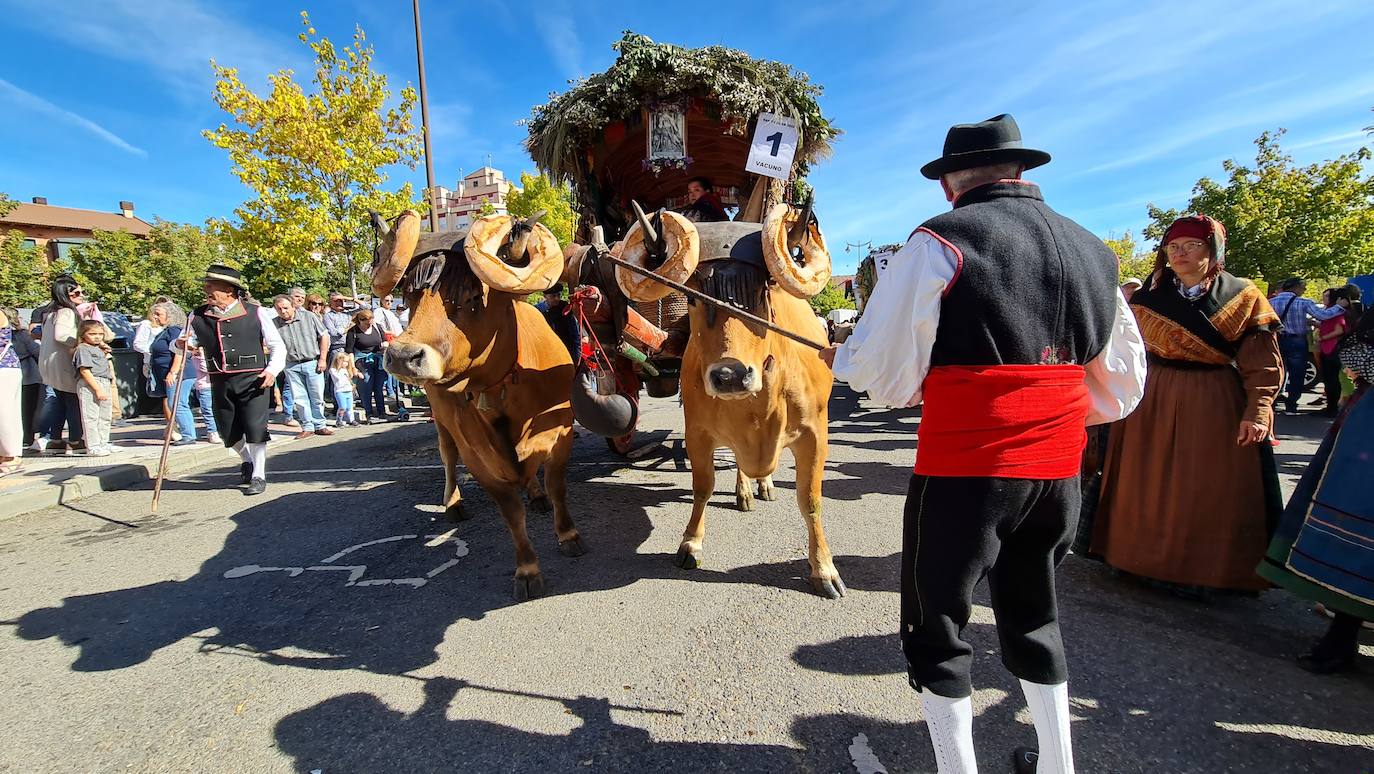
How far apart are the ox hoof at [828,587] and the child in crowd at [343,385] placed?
9.60m

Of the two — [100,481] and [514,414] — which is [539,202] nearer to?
[100,481]

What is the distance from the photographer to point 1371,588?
2.27 metres

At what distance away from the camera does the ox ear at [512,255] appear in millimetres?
2941

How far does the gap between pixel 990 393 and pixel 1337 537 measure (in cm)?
210

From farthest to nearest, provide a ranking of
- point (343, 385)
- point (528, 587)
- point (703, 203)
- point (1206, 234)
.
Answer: point (343, 385) < point (703, 203) < point (528, 587) < point (1206, 234)

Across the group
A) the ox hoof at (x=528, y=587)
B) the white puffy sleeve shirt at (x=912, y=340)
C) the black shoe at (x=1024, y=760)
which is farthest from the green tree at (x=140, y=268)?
the black shoe at (x=1024, y=760)

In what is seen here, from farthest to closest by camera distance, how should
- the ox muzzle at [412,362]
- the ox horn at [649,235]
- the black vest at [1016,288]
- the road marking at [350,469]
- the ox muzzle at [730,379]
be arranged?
the road marking at [350,469]
the ox horn at [649,235]
the ox muzzle at [412,362]
the ox muzzle at [730,379]
the black vest at [1016,288]

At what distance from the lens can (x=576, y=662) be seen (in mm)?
2854

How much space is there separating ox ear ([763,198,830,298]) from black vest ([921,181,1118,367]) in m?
1.16

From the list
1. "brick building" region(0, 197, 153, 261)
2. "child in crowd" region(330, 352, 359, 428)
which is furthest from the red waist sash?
"brick building" region(0, 197, 153, 261)

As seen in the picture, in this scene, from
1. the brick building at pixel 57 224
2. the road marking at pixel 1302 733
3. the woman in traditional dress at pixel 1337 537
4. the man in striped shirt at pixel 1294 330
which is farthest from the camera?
the brick building at pixel 57 224

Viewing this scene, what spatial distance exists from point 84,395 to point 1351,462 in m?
11.9

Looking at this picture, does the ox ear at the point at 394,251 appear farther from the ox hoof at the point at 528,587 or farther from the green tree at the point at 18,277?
the green tree at the point at 18,277

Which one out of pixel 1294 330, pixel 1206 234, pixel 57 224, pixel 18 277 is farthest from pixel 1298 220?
pixel 57 224
